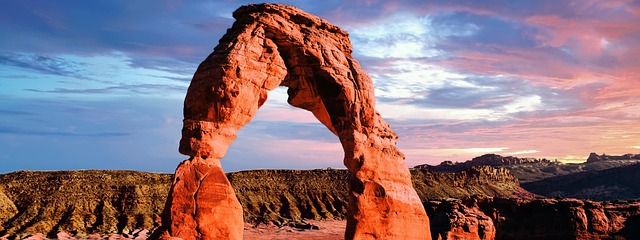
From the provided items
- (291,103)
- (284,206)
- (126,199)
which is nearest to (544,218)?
(291,103)

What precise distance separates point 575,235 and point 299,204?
36.4m

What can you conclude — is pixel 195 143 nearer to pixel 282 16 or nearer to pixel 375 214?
pixel 282 16

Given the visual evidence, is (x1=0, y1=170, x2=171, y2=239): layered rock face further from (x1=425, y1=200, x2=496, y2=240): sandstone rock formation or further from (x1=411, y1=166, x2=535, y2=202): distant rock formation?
(x1=411, y1=166, x2=535, y2=202): distant rock formation

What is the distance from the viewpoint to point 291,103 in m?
19.4

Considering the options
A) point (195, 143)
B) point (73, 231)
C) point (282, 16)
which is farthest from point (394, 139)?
point (73, 231)

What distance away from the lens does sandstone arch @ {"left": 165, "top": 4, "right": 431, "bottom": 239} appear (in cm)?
1458

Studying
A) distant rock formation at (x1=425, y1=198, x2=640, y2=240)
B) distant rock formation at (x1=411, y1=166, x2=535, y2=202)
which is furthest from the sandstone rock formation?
distant rock formation at (x1=411, y1=166, x2=535, y2=202)

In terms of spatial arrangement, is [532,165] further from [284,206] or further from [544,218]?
[544,218]

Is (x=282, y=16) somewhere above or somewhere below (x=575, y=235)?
above

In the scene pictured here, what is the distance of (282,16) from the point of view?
17.8 metres

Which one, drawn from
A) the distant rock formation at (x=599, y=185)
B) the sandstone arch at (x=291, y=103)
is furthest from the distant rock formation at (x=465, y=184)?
the sandstone arch at (x=291, y=103)

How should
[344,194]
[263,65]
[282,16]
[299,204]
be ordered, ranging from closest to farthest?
1. [263,65]
2. [282,16]
3. [299,204]
4. [344,194]

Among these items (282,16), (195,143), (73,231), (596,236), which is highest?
(282,16)

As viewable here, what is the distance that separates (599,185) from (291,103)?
83.8m
